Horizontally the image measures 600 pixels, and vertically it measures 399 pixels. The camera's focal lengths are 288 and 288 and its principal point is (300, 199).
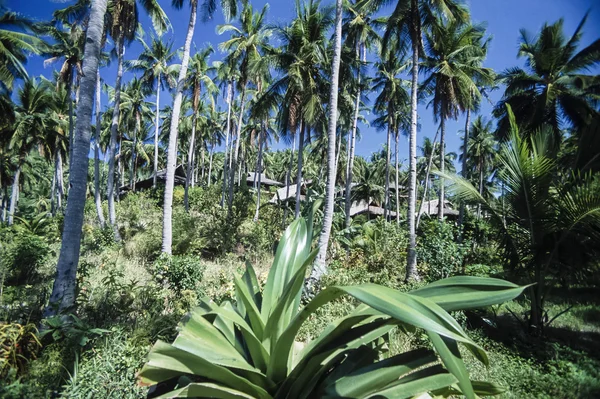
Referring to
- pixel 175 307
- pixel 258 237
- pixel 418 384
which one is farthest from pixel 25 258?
pixel 418 384

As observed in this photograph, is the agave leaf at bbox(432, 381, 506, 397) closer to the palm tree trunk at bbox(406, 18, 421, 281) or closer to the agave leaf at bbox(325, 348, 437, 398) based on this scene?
the agave leaf at bbox(325, 348, 437, 398)

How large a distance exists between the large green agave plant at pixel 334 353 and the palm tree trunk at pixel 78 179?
132 inches

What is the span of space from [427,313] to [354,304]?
4.78m

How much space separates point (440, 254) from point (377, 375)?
8.97 m

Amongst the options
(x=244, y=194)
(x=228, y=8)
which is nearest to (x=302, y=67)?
(x=228, y=8)

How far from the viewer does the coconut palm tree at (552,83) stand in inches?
592

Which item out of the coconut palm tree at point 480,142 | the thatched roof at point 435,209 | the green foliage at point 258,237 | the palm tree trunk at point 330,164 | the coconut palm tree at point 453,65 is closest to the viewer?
the palm tree trunk at point 330,164

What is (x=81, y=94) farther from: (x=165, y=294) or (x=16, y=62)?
(x=16, y=62)

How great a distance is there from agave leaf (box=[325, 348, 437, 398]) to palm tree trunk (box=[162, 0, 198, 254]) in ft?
27.4

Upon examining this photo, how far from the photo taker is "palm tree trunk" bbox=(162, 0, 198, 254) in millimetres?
8961

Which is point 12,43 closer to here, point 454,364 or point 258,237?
point 258,237

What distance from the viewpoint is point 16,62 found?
1323 cm

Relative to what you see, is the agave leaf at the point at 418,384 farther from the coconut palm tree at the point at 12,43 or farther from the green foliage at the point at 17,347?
the coconut palm tree at the point at 12,43

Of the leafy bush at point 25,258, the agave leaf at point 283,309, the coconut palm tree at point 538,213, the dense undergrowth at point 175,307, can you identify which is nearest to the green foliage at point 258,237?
the dense undergrowth at point 175,307
